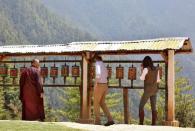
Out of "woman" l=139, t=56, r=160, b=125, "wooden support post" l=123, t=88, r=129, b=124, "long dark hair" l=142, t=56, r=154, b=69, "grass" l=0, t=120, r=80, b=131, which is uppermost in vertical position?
"long dark hair" l=142, t=56, r=154, b=69

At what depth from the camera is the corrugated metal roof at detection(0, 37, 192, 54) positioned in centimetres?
1661

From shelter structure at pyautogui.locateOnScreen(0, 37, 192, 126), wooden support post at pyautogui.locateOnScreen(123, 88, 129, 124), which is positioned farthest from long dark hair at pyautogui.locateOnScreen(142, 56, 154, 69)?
wooden support post at pyautogui.locateOnScreen(123, 88, 129, 124)

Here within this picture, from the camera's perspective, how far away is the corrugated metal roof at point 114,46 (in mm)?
16612

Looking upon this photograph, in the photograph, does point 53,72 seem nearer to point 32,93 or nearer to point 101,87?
point 32,93

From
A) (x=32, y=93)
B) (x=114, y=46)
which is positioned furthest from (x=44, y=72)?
(x=32, y=93)

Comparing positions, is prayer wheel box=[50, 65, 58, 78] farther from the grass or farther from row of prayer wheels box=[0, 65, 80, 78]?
the grass

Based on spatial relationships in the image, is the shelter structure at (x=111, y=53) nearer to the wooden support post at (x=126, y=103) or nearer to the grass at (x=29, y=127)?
the wooden support post at (x=126, y=103)

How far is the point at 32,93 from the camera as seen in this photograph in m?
15.5

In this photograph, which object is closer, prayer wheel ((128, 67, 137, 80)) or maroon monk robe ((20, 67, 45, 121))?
maroon monk robe ((20, 67, 45, 121))

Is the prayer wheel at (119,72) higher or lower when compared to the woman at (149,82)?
higher

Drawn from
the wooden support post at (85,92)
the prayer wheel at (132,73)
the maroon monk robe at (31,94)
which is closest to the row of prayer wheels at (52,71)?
the wooden support post at (85,92)

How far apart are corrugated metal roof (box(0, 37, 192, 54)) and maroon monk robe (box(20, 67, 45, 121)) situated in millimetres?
2490

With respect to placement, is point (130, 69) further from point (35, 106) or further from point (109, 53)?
point (35, 106)

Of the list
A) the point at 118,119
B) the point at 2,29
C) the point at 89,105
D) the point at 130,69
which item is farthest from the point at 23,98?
the point at 2,29
